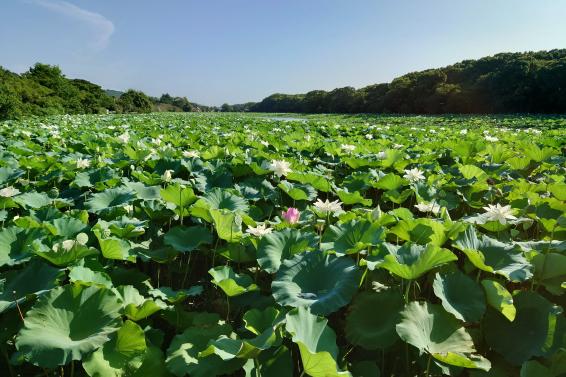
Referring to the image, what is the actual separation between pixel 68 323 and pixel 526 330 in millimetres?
1317

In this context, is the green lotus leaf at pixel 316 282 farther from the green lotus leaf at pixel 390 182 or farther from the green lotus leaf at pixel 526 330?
the green lotus leaf at pixel 390 182

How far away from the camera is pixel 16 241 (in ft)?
4.77

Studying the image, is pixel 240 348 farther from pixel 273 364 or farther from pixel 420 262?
pixel 420 262

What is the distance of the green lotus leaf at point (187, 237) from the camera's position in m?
1.62

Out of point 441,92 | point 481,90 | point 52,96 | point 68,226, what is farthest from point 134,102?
point 68,226

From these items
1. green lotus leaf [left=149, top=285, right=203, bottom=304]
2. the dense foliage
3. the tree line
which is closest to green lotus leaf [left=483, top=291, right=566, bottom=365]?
green lotus leaf [left=149, top=285, right=203, bottom=304]

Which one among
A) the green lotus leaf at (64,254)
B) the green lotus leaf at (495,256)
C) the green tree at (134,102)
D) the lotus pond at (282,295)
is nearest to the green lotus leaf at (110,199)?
the lotus pond at (282,295)

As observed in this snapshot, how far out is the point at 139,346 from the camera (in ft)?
3.35

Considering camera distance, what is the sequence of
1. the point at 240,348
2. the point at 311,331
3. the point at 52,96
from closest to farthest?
the point at 240,348
the point at 311,331
the point at 52,96

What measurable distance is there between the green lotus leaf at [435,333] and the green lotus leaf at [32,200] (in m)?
1.83

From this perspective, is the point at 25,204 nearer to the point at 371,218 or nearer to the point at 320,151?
the point at 371,218

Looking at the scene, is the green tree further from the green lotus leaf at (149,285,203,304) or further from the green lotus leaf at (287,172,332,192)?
the green lotus leaf at (149,285,203,304)

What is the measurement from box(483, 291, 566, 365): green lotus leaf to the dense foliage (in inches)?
1314

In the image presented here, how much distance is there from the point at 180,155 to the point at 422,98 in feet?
126
